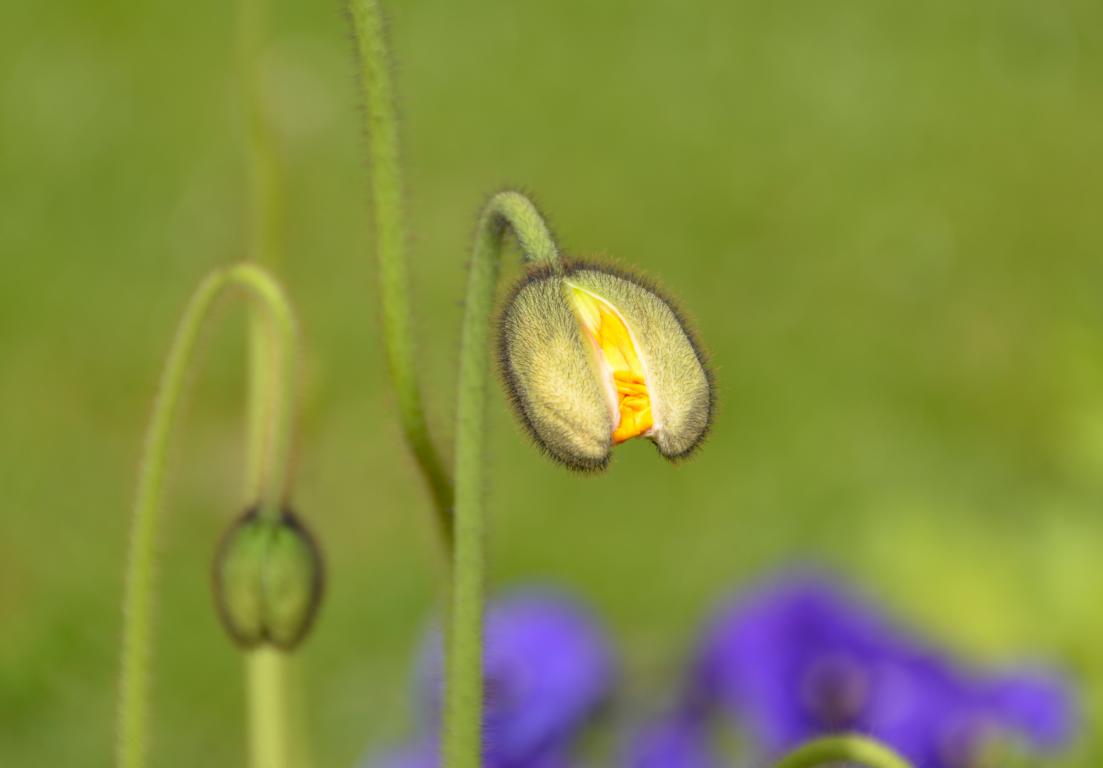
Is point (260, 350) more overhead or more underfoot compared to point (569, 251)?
more underfoot

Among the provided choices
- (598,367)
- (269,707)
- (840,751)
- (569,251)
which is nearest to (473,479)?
(598,367)

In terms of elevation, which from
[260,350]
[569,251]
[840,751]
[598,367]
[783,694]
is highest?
[569,251]

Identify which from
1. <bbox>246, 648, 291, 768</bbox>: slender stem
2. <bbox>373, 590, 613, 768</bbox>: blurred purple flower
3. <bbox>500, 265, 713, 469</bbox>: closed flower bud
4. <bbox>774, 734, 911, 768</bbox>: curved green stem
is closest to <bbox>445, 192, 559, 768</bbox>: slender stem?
<bbox>500, 265, 713, 469</bbox>: closed flower bud

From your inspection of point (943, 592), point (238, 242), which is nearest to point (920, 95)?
point (238, 242)

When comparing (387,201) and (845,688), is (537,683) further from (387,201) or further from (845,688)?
(387,201)

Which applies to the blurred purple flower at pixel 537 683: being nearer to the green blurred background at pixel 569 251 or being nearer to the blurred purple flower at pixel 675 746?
the blurred purple flower at pixel 675 746

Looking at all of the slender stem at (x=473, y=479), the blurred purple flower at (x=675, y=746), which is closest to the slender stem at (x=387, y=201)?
the slender stem at (x=473, y=479)

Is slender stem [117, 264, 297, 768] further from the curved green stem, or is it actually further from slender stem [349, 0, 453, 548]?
the curved green stem
